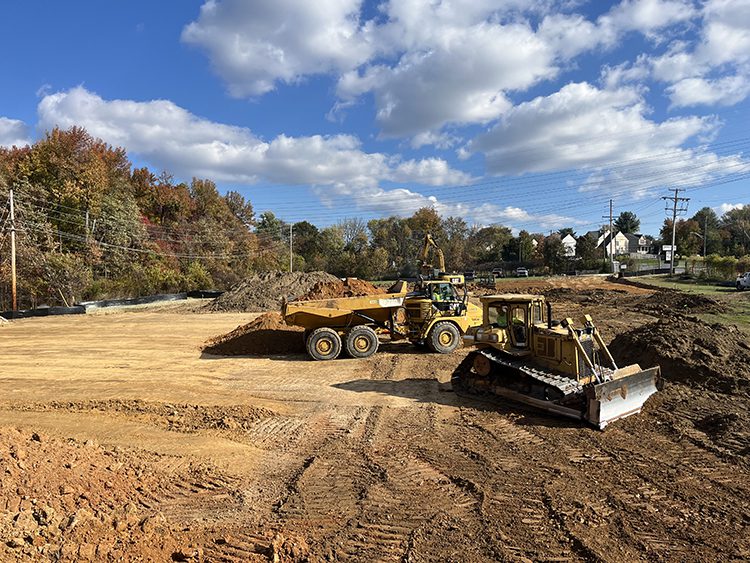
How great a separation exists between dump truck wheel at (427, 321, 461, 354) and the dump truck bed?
1308 millimetres

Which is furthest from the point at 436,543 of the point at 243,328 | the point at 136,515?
the point at 243,328

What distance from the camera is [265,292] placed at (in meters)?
31.7

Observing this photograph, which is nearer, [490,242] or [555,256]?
[555,256]

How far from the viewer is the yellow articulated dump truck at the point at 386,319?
1402 centimetres

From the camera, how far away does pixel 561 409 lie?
778cm

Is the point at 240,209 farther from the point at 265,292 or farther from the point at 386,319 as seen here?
the point at 386,319

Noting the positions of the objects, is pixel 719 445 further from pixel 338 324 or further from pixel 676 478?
pixel 338 324

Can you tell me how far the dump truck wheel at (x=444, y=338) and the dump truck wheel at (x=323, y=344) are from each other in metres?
2.70

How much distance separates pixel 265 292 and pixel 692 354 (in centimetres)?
2566

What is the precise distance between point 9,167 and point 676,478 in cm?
4787

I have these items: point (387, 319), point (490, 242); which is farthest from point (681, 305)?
point (490, 242)

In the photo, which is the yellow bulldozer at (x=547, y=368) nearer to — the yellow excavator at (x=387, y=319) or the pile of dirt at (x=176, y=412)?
the pile of dirt at (x=176, y=412)

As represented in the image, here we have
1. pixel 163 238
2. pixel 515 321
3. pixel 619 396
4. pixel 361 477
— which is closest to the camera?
pixel 361 477

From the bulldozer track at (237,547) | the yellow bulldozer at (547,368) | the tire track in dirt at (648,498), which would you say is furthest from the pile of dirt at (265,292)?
the bulldozer track at (237,547)
